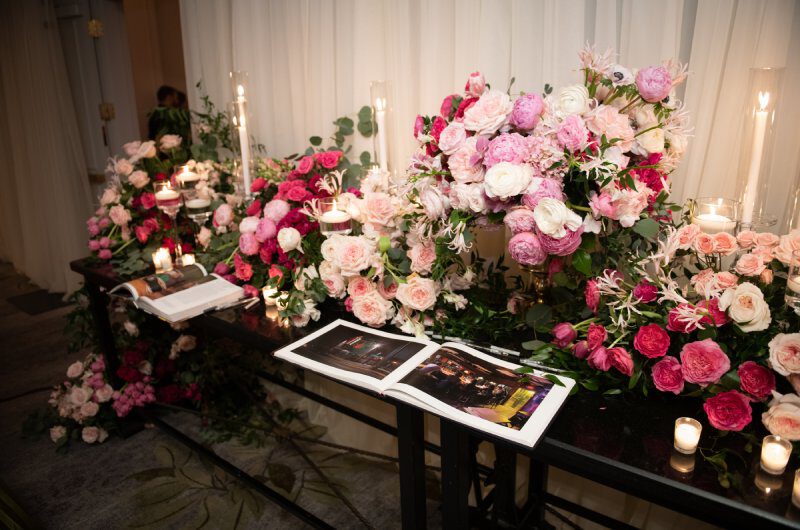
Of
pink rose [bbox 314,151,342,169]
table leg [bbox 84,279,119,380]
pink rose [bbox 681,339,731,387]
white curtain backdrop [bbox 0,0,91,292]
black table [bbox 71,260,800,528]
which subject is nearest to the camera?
black table [bbox 71,260,800,528]

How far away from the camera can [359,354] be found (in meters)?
1.24

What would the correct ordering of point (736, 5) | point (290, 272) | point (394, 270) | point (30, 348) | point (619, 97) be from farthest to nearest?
point (30, 348), point (290, 272), point (394, 270), point (736, 5), point (619, 97)

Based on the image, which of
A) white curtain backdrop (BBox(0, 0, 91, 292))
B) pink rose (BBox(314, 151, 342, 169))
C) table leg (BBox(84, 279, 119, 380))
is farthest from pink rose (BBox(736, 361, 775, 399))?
white curtain backdrop (BBox(0, 0, 91, 292))

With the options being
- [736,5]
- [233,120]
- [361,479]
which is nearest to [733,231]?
[736,5]

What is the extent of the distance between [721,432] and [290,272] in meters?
1.12

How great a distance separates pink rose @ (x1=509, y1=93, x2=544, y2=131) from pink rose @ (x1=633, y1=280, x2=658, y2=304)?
0.38m

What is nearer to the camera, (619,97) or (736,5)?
(619,97)

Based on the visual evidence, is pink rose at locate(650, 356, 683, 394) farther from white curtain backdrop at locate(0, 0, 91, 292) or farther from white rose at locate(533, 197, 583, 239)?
white curtain backdrop at locate(0, 0, 91, 292)

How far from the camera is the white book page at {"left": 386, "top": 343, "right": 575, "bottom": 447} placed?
0.95 m

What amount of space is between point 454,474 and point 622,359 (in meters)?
0.40

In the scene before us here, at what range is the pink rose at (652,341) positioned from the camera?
968 millimetres

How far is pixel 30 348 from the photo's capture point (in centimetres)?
326

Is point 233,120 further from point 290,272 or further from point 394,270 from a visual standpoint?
point 394,270

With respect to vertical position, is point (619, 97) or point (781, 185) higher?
point (619, 97)
